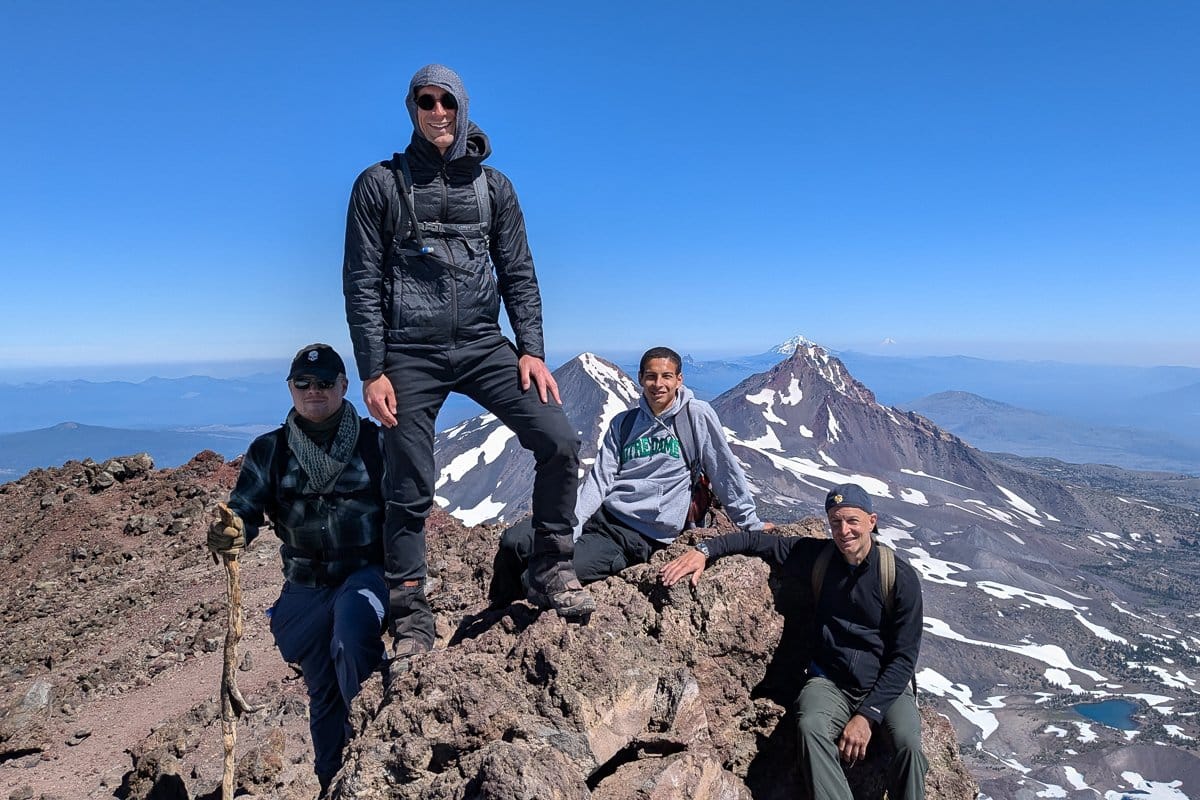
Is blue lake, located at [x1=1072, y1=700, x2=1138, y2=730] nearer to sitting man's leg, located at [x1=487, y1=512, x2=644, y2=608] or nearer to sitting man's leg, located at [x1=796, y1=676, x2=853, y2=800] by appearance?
sitting man's leg, located at [x1=796, y1=676, x2=853, y2=800]

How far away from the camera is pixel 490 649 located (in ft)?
17.4

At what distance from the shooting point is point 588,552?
248 inches

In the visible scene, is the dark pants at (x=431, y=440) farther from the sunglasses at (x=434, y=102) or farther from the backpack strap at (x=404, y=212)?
the sunglasses at (x=434, y=102)

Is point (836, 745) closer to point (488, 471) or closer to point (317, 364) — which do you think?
point (317, 364)

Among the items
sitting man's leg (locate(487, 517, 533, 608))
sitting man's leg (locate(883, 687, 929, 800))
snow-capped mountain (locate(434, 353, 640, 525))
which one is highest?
sitting man's leg (locate(487, 517, 533, 608))

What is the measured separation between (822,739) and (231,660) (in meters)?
4.59

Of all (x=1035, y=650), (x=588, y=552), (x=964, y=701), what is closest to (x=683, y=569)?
(x=588, y=552)

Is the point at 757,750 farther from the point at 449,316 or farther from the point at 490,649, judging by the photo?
the point at 449,316

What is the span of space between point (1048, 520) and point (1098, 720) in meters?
119

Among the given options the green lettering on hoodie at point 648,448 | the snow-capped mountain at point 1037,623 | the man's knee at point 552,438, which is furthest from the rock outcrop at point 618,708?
the snow-capped mountain at point 1037,623

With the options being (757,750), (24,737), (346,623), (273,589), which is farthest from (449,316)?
(273,589)

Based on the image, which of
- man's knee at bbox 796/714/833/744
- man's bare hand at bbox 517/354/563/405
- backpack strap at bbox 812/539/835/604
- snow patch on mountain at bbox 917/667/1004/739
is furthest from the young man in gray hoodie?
snow patch on mountain at bbox 917/667/1004/739

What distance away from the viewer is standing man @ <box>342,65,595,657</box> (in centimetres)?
493

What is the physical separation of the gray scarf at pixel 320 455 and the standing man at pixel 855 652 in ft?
9.43
